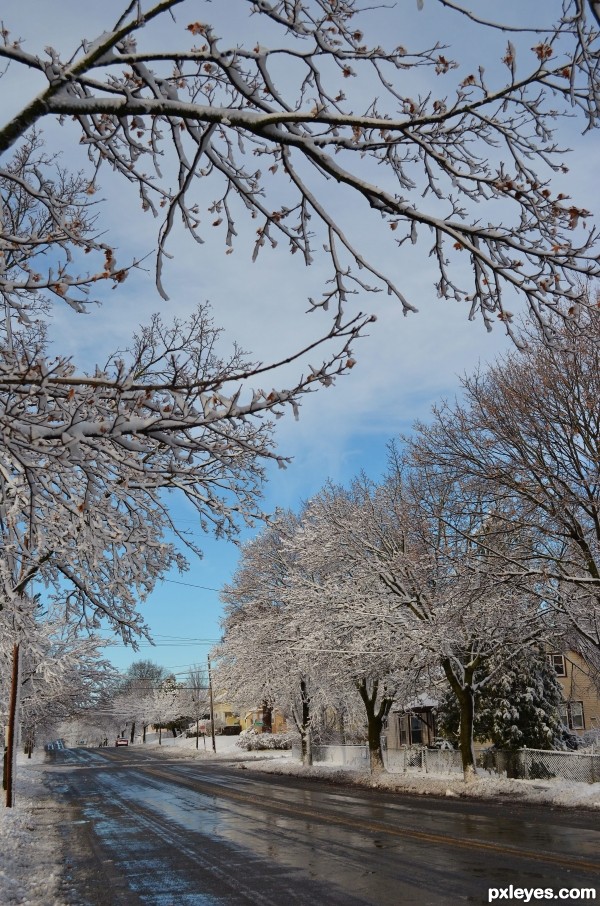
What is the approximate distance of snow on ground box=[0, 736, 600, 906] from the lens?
973cm

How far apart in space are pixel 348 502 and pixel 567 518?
480 inches

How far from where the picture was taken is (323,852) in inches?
454

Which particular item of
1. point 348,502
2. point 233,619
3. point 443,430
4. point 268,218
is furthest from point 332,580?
point 268,218

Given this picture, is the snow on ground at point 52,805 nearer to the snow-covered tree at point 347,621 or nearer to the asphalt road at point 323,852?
the asphalt road at point 323,852

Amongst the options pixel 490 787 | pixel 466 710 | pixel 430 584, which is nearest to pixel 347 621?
pixel 430 584

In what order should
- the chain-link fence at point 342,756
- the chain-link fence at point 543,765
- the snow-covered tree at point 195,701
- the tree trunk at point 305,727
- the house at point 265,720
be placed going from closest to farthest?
1. the chain-link fence at point 543,765
2. the chain-link fence at point 342,756
3. the tree trunk at point 305,727
4. the house at point 265,720
5. the snow-covered tree at point 195,701

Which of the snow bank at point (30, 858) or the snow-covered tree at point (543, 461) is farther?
the snow-covered tree at point (543, 461)

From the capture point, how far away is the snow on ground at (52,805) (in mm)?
9727

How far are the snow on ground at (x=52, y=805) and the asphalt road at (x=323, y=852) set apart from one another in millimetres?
421

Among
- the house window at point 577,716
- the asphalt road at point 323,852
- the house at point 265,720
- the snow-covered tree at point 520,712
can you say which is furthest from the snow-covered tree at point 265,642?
Answer: the house window at point 577,716

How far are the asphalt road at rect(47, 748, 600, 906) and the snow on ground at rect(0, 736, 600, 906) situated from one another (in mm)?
421

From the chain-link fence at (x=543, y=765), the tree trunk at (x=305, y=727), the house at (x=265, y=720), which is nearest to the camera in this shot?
the chain-link fence at (x=543, y=765)

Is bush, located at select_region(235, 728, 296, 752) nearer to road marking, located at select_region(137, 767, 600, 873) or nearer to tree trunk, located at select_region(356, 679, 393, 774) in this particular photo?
tree trunk, located at select_region(356, 679, 393, 774)

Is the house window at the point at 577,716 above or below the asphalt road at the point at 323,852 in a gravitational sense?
below
